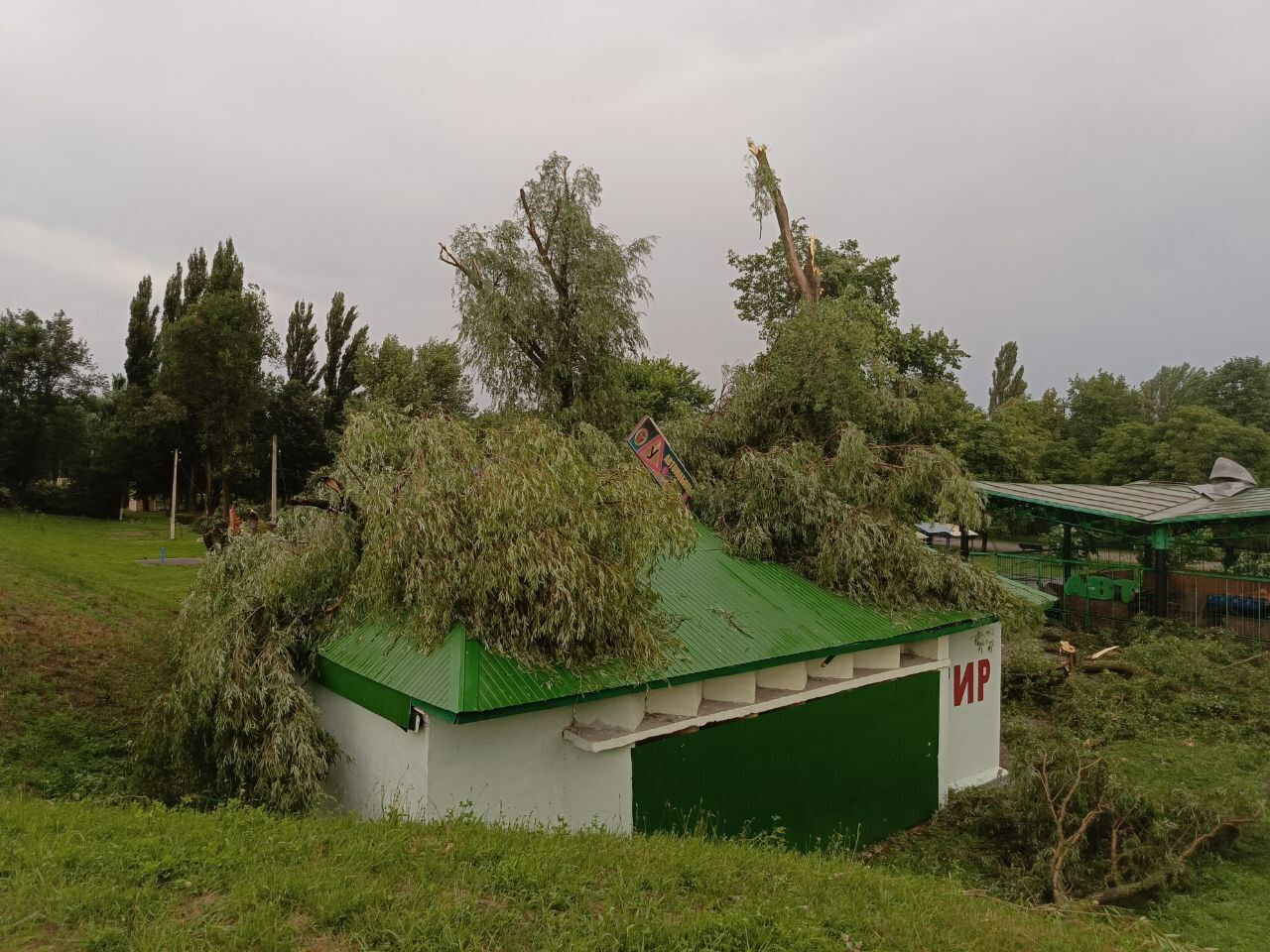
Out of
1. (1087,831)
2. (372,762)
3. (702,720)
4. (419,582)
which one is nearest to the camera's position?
(419,582)

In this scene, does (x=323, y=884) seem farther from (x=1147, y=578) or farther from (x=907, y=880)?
(x=1147, y=578)

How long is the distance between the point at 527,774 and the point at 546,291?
511 inches

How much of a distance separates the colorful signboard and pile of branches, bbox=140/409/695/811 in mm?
3599

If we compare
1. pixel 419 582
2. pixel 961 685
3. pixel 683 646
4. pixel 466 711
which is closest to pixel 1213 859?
pixel 961 685

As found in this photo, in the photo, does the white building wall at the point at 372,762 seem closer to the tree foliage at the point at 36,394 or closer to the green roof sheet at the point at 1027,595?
the green roof sheet at the point at 1027,595

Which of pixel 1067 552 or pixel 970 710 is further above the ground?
pixel 1067 552

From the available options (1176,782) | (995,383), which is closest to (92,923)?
(1176,782)

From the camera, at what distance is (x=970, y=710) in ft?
35.2

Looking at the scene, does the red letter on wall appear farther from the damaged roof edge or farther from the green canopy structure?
the green canopy structure

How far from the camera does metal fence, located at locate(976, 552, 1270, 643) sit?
1767 centimetres

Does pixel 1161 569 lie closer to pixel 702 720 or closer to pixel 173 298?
pixel 702 720

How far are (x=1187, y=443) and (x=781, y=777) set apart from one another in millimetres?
43260

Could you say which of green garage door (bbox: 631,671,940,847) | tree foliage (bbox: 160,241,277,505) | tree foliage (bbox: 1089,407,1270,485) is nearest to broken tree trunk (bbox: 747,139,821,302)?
green garage door (bbox: 631,671,940,847)

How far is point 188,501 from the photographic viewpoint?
4225cm
